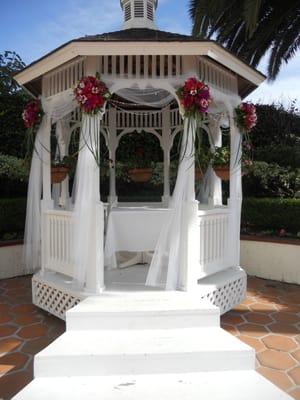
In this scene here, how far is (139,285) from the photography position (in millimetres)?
3834

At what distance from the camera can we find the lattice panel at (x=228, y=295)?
382cm

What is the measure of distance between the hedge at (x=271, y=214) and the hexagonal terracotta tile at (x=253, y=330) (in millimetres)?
2697

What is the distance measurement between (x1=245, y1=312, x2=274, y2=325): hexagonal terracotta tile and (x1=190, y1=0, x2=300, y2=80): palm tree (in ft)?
18.4

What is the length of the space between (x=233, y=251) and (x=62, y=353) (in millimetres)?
2516

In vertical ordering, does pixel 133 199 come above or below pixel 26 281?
above

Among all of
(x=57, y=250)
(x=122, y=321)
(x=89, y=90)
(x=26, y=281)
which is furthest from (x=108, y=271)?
(x=89, y=90)

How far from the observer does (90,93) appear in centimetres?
332

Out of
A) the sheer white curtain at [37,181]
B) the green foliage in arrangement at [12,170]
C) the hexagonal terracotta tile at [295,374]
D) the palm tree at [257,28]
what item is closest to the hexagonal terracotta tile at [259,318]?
the hexagonal terracotta tile at [295,374]

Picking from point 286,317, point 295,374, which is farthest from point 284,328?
point 295,374

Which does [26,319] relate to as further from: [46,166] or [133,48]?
[133,48]

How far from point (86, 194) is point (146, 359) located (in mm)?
1657

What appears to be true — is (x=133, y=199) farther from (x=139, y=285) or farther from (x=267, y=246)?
(x=139, y=285)

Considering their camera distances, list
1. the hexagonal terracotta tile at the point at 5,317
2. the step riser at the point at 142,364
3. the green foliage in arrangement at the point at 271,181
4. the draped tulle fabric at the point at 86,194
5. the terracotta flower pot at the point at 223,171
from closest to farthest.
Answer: the step riser at the point at 142,364 < the draped tulle fabric at the point at 86,194 < the hexagonal terracotta tile at the point at 5,317 < the terracotta flower pot at the point at 223,171 < the green foliage in arrangement at the point at 271,181

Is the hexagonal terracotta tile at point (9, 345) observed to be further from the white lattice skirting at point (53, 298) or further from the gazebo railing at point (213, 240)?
the gazebo railing at point (213, 240)
